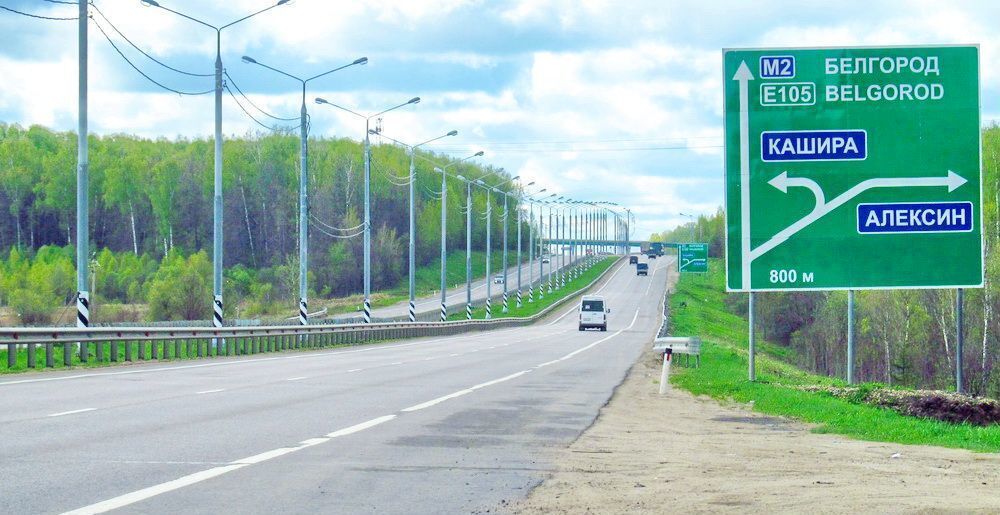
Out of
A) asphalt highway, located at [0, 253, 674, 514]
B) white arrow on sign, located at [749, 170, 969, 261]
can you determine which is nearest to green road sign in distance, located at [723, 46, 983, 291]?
white arrow on sign, located at [749, 170, 969, 261]

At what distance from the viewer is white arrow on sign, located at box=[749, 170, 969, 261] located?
23.7 m

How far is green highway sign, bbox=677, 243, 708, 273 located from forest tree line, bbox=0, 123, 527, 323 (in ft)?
92.6

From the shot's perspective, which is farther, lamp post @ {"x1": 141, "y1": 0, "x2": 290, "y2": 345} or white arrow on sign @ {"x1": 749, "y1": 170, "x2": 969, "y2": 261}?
lamp post @ {"x1": 141, "y1": 0, "x2": 290, "y2": 345}

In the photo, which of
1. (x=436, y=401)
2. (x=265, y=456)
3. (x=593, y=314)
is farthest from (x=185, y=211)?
(x=265, y=456)

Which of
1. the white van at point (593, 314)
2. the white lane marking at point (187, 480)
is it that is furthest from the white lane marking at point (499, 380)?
the white van at point (593, 314)

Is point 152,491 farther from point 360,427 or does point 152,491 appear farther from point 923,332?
point 923,332

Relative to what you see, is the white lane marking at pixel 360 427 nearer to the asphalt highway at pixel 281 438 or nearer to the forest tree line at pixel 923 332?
the asphalt highway at pixel 281 438

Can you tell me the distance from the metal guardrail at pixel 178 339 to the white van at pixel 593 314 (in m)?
19.1

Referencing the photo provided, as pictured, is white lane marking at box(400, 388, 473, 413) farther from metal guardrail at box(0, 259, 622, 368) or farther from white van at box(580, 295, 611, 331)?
white van at box(580, 295, 611, 331)

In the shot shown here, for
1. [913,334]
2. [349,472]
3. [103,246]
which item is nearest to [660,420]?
[349,472]

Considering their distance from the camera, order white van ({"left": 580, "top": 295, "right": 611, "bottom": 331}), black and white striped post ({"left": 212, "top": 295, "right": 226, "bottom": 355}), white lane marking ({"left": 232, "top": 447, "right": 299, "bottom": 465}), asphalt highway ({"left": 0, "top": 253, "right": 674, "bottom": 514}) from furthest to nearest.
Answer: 1. white van ({"left": 580, "top": 295, "right": 611, "bottom": 331})
2. black and white striped post ({"left": 212, "top": 295, "right": 226, "bottom": 355})
3. white lane marking ({"left": 232, "top": 447, "right": 299, "bottom": 465})
4. asphalt highway ({"left": 0, "top": 253, "right": 674, "bottom": 514})

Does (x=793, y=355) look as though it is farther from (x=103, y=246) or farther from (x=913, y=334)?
(x=103, y=246)

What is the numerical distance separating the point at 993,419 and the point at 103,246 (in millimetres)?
122493

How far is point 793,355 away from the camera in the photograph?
321 feet
